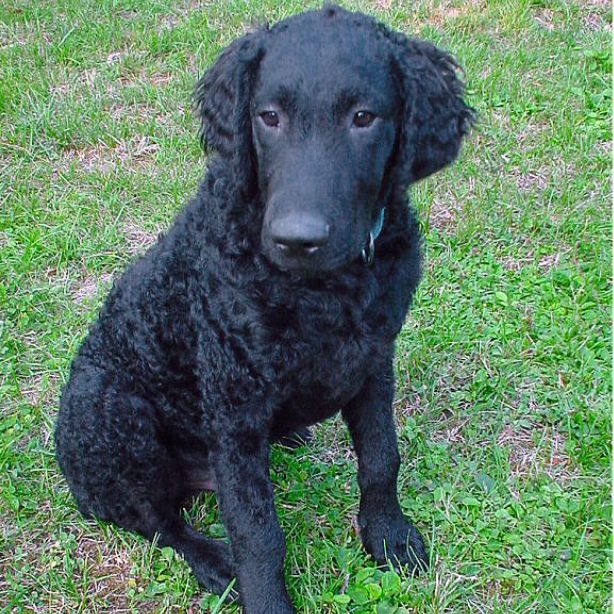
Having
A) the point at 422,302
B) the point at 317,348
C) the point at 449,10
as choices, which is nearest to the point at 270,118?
the point at 317,348

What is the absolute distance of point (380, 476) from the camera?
2576 mm

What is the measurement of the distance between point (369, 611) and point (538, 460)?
89 centimetres

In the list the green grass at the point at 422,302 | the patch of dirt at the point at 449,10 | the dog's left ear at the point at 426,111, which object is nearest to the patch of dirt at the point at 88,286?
the green grass at the point at 422,302

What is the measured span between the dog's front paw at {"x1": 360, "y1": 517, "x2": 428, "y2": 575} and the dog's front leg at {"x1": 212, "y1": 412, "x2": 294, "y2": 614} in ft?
1.21

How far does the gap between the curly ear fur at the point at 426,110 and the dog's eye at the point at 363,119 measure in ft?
0.46

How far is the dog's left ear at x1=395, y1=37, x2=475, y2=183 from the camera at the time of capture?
2.11m

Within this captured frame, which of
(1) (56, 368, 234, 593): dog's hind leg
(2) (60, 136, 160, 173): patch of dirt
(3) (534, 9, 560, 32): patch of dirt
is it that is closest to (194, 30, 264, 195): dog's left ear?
(1) (56, 368, 234, 593): dog's hind leg

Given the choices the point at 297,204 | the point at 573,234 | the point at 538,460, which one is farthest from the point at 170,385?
the point at 573,234

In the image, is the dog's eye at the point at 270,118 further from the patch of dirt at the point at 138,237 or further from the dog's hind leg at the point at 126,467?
the patch of dirt at the point at 138,237

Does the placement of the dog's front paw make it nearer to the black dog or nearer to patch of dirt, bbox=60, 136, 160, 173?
the black dog

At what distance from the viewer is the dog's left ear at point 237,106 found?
2127 mm

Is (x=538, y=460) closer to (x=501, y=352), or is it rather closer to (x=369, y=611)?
(x=501, y=352)

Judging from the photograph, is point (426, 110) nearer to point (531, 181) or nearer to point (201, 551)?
point (201, 551)

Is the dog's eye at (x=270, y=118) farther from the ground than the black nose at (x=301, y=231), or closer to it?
farther from the ground
